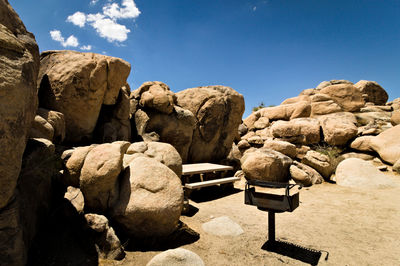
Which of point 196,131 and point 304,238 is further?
point 196,131

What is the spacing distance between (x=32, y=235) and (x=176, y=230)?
6.82ft

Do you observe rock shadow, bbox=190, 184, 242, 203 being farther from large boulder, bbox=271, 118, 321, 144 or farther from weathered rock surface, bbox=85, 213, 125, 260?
large boulder, bbox=271, 118, 321, 144

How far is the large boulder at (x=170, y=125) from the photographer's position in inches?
316

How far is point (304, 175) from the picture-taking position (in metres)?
8.66

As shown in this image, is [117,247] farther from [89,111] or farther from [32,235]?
[89,111]

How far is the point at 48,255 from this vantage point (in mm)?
2912

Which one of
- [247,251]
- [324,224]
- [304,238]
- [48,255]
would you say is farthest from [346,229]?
[48,255]

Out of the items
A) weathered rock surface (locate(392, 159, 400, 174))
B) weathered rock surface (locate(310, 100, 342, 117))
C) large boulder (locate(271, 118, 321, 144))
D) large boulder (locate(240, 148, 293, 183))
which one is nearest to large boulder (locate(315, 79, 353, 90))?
weathered rock surface (locate(310, 100, 342, 117))

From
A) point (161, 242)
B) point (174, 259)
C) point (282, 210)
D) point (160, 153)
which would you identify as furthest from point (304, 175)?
point (174, 259)

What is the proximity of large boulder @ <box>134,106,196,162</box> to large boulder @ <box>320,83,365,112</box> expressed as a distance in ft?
46.2

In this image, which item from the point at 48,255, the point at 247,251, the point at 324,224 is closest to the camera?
the point at 48,255

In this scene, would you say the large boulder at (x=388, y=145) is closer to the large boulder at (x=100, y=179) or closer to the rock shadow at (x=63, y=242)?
the large boulder at (x=100, y=179)

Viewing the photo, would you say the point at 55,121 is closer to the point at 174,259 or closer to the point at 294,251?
the point at 174,259

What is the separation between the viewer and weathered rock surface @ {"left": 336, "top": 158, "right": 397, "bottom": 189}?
792cm
